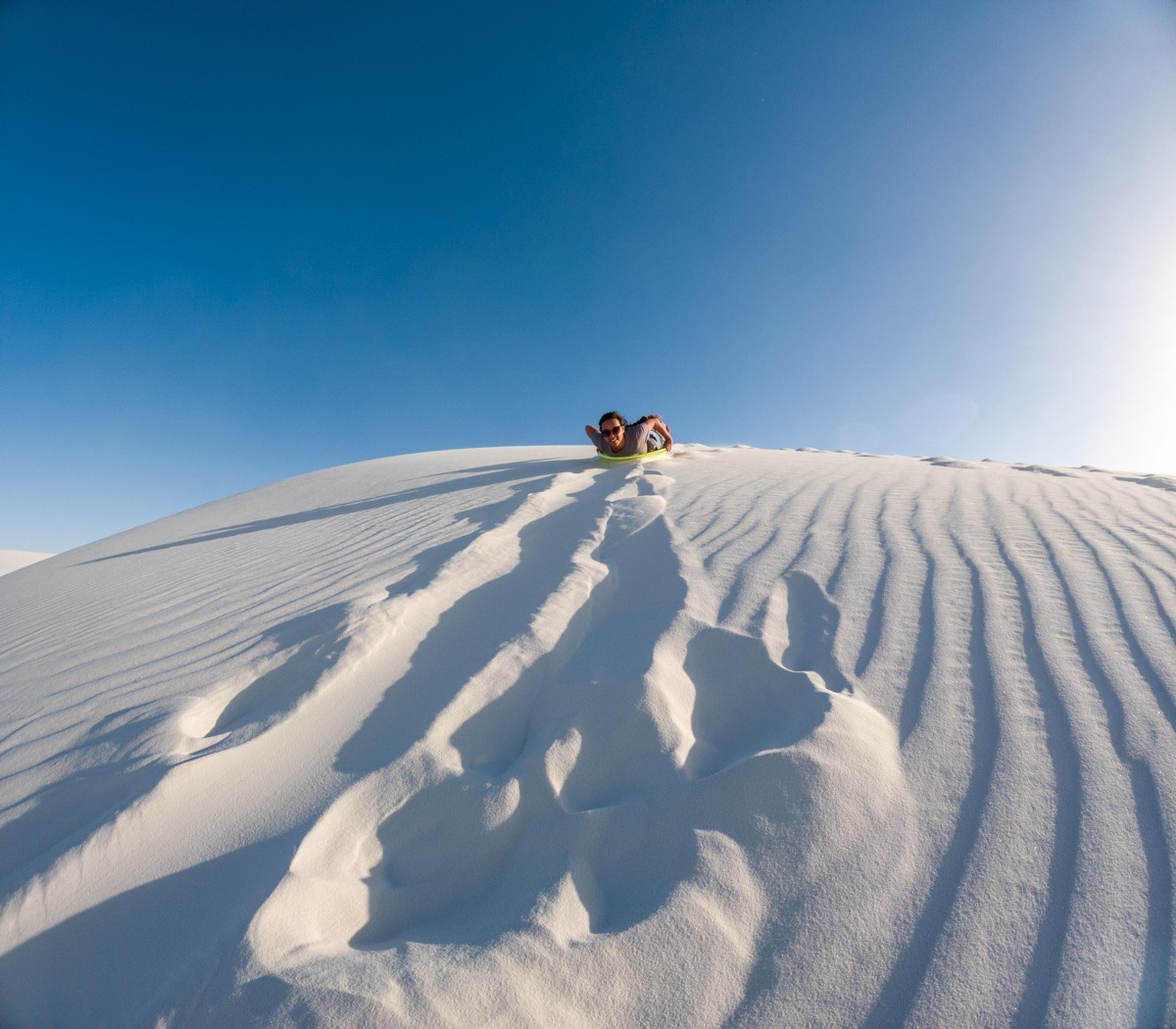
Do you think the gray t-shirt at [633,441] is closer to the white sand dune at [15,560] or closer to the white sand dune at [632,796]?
the white sand dune at [632,796]

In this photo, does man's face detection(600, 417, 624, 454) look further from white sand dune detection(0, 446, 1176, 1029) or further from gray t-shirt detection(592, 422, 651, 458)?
white sand dune detection(0, 446, 1176, 1029)

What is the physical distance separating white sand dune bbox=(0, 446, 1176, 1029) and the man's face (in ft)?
8.53

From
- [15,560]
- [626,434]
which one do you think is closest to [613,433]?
[626,434]

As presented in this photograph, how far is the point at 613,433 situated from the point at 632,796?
4.23 meters

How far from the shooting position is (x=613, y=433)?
5387mm

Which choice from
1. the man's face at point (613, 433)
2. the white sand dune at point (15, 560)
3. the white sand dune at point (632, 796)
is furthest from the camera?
the white sand dune at point (15, 560)

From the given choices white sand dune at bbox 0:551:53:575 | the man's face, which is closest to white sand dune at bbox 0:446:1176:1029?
the man's face

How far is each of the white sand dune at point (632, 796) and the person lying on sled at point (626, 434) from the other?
103 inches

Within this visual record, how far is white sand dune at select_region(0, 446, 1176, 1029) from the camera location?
3.41 feet

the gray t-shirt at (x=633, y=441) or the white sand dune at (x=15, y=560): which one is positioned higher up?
the white sand dune at (x=15, y=560)

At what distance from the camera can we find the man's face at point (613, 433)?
5340 mm

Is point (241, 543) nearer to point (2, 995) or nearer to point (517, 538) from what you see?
point (517, 538)

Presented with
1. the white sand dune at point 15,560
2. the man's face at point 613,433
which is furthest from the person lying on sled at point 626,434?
the white sand dune at point 15,560

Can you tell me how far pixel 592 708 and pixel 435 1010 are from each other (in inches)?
33.0
